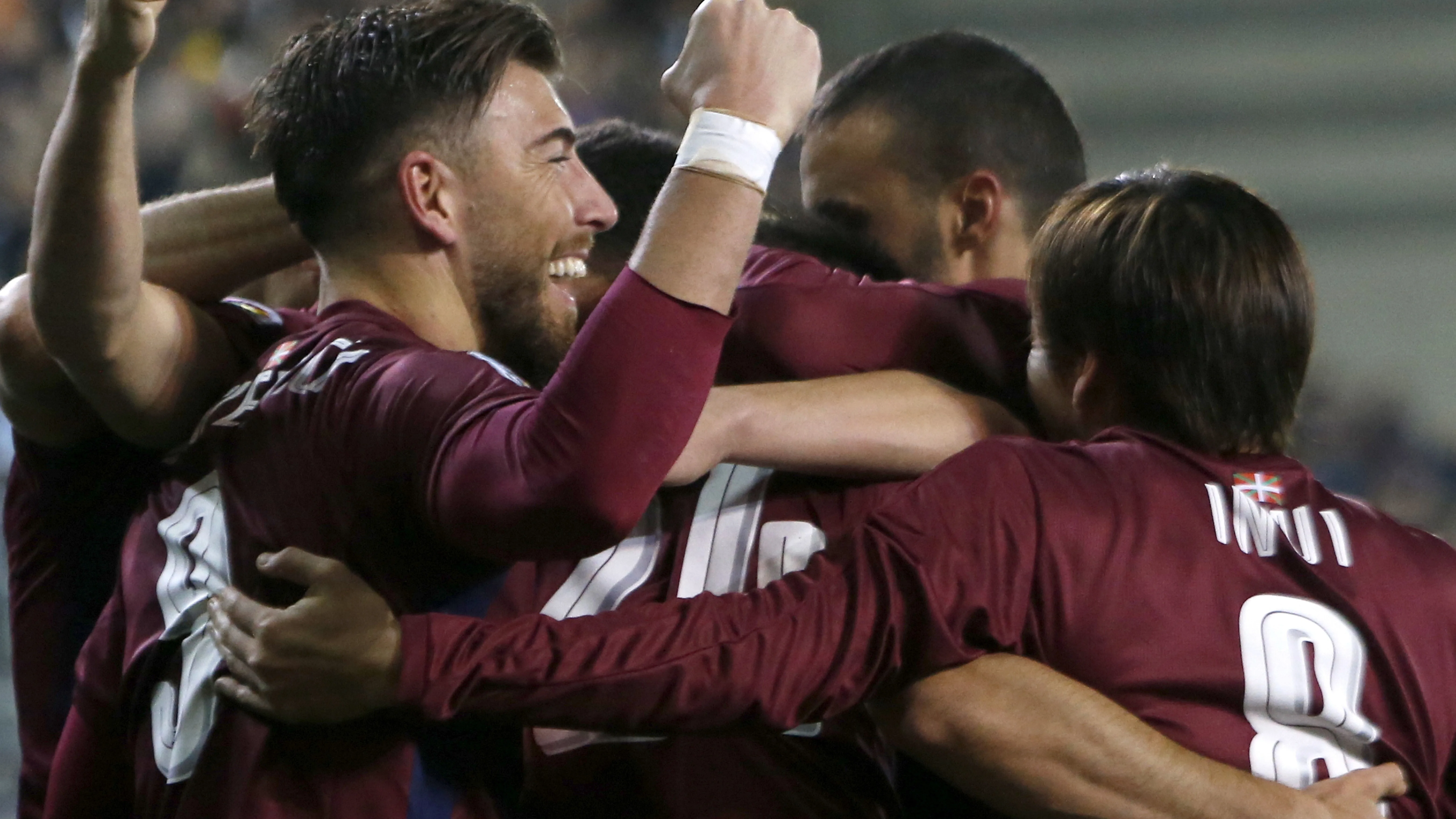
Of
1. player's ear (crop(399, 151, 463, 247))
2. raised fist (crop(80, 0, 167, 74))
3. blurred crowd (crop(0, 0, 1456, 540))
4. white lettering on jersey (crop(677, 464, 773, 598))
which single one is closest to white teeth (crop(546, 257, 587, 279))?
player's ear (crop(399, 151, 463, 247))

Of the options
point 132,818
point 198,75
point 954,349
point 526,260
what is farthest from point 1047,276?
point 198,75

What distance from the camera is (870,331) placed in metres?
2.04

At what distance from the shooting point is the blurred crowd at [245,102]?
6625 millimetres

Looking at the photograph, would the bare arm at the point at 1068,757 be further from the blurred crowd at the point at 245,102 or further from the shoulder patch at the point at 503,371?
the blurred crowd at the point at 245,102

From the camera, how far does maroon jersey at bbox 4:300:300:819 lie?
216 cm

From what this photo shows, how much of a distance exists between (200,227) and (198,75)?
17.5 ft

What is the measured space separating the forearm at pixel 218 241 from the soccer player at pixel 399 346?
0.16m

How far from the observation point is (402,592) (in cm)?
173

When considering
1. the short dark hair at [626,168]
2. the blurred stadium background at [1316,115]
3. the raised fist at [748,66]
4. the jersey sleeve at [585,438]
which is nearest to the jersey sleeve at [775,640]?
the jersey sleeve at [585,438]

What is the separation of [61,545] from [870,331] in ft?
3.72

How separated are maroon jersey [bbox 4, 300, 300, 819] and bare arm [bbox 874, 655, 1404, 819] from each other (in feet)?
3.40

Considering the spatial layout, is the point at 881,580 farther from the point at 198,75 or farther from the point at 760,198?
the point at 198,75

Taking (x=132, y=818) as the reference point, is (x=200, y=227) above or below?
above

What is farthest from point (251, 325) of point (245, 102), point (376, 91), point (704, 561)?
point (245, 102)
